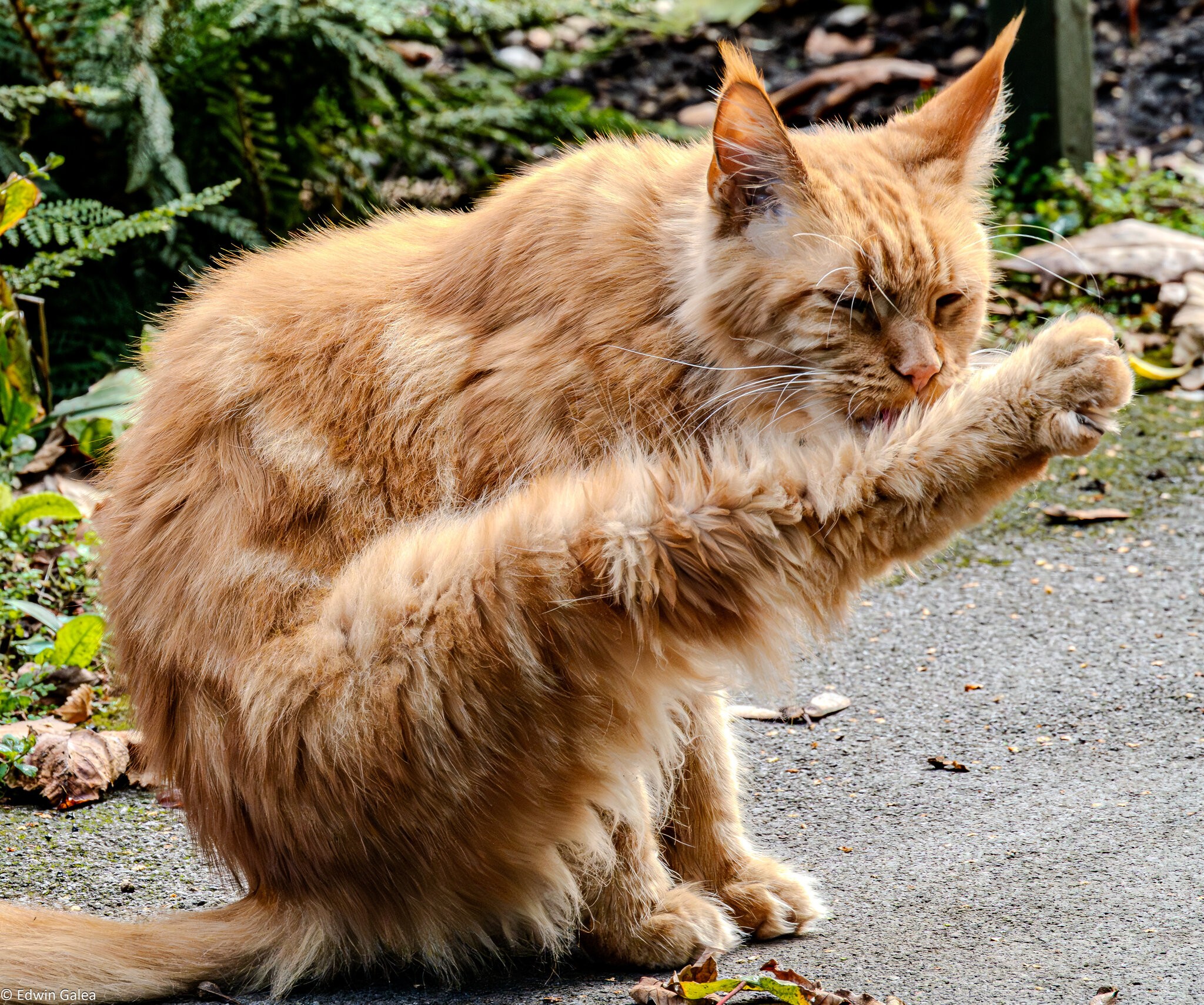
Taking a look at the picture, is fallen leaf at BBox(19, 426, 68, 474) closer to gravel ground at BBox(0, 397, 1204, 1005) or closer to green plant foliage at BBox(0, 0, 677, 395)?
green plant foliage at BBox(0, 0, 677, 395)

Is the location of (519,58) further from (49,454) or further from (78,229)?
(49,454)

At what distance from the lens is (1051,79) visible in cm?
627

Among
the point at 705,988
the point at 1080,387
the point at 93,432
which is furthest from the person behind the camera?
the point at 93,432

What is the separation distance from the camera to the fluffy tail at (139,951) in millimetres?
2098

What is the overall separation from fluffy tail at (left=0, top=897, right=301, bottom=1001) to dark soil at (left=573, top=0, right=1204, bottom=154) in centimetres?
587

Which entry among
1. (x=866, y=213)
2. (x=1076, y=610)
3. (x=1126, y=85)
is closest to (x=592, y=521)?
(x=866, y=213)

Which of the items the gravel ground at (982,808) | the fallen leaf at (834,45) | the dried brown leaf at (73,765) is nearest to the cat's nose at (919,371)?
the gravel ground at (982,808)

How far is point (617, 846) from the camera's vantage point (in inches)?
94.1

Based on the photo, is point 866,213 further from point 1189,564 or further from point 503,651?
point 1189,564

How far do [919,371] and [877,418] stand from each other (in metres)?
0.12

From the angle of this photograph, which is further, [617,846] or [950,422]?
[617,846]

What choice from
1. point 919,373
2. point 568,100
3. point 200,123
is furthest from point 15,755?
point 568,100

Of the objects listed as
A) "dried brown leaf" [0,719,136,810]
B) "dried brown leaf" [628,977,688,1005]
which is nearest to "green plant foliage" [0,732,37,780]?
"dried brown leaf" [0,719,136,810]

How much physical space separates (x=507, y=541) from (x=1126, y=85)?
7051 millimetres
